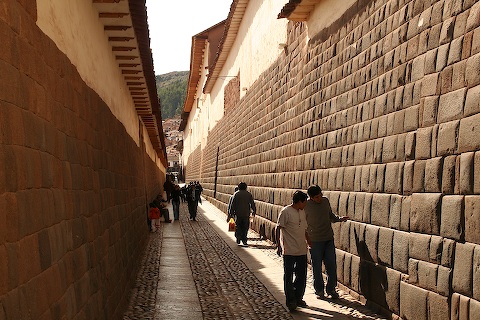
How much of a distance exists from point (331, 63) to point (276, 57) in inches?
A: 215

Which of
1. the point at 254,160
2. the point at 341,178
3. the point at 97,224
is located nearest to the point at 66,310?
the point at 97,224

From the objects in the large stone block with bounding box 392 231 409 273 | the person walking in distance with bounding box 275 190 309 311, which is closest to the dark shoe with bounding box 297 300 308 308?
the person walking in distance with bounding box 275 190 309 311

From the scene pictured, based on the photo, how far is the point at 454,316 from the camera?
511 centimetres

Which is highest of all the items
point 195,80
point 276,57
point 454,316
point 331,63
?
point 195,80

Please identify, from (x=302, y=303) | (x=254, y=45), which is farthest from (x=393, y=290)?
(x=254, y=45)

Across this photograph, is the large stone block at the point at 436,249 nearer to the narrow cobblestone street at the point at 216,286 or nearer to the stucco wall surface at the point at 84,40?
the narrow cobblestone street at the point at 216,286

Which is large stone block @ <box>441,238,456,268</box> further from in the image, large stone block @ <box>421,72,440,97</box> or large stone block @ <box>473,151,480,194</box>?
large stone block @ <box>421,72,440,97</box>

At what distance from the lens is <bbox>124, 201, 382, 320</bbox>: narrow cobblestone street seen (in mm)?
7273

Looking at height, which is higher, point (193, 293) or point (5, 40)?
point (5, 40)

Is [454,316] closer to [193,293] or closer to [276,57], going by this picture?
[193,293]

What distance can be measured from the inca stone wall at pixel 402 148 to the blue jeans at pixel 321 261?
262mm

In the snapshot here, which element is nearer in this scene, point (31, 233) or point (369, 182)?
point (31, 233)

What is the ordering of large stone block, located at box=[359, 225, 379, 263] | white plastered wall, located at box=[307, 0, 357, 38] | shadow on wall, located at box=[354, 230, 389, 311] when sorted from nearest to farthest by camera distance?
shadow on wall, located at box=[354, 230, 389, 311], large stone block, located at box=[359, 225, 379, 263], white plastered wall, located at box=[307, 0, 357, 38]

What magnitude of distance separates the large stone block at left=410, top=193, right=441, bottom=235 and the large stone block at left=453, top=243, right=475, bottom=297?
17.6 inches
